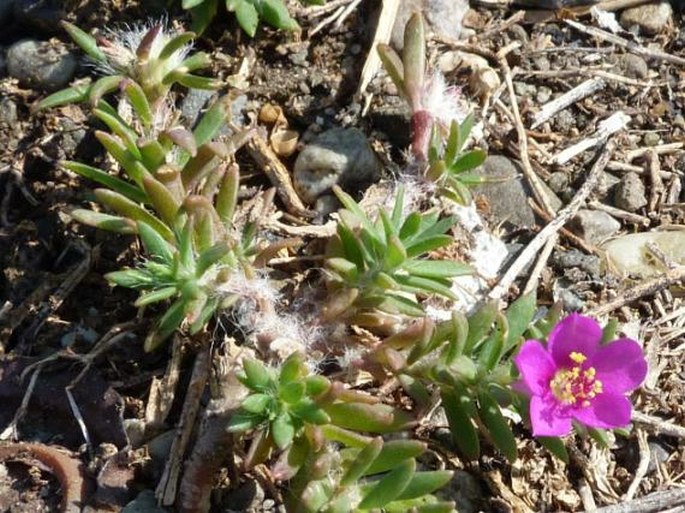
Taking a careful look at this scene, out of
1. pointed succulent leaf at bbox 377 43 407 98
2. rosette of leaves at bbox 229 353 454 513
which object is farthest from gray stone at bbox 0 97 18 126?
rosette of leaves at bbox 229 353 454 513

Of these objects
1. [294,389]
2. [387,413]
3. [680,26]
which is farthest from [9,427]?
[680,26]

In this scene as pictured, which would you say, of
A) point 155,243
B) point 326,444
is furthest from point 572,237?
point 155,243

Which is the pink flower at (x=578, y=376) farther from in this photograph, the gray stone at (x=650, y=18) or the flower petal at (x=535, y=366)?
the gray stone at (x=650, y=18)

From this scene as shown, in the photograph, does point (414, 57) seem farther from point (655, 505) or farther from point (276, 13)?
point (655, 505)

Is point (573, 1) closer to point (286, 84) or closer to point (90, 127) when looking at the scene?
point (286, 84)

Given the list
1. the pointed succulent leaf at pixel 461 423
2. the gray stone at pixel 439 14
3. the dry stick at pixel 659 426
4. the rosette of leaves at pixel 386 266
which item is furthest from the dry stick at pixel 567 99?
the pointed succulent leaf at pixel 461 423

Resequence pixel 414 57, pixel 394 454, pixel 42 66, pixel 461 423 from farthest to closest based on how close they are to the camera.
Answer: pixel 42 66 → pixel 414 57 → pixel 461 423 → pixel 394 454
